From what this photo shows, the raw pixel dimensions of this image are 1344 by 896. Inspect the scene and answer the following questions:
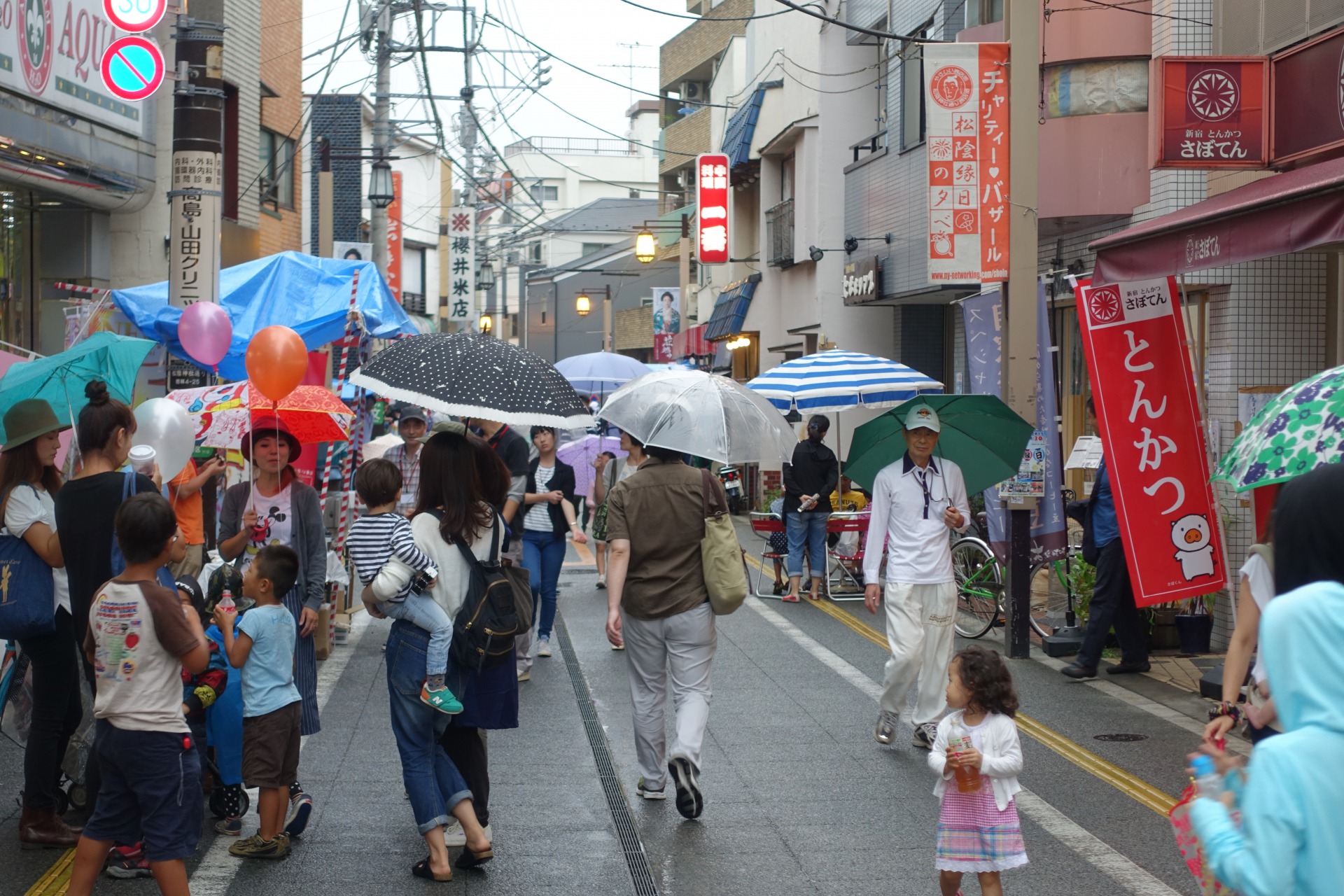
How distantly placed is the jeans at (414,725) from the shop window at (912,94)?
45.5ft

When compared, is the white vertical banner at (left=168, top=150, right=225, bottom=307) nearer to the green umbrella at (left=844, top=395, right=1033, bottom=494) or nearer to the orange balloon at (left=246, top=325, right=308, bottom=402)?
the orange balloon at (left=246, top=325, right=308, bottom=402)

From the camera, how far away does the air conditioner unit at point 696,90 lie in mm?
41500

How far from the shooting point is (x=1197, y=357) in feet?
37.6

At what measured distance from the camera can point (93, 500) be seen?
5.53 m

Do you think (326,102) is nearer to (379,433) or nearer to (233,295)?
(379,433)

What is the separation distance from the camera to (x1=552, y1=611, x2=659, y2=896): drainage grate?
552 centimetres

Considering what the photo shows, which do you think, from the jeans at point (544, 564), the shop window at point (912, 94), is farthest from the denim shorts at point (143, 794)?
the shop window at point (912, 94)

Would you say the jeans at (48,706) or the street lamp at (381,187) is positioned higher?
the street lamp at (381,187)

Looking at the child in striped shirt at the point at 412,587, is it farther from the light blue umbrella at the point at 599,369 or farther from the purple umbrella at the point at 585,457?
the light blue umbrella at the point at 599,369

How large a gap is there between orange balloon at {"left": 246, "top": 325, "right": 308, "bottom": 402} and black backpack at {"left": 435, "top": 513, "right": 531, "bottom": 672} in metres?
2.40

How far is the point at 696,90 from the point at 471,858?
128 feet

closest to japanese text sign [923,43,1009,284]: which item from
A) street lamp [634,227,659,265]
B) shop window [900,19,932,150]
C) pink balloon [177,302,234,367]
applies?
shop window [900,19,932,150]

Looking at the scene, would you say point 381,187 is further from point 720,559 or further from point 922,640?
point 720,559

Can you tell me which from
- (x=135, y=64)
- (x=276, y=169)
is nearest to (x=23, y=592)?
(x=135, y=64)
